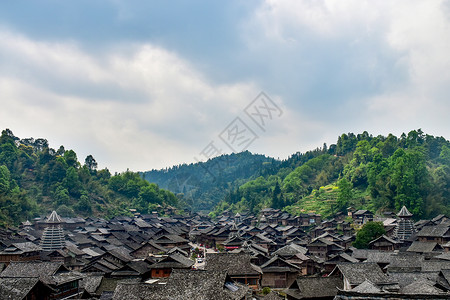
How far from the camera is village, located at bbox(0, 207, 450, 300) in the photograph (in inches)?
1228

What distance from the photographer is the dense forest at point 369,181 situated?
93438 mm

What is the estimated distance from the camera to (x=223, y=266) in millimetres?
42781

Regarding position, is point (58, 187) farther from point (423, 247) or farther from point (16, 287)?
point (423, 247)

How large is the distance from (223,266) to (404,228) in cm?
4135

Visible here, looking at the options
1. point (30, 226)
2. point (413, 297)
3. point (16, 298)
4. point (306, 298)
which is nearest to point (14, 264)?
point (16, 298)

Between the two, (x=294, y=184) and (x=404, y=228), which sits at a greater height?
(x=294, y=184)

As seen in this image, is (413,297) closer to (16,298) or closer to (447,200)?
(16,298)

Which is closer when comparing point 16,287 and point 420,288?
point 16,287

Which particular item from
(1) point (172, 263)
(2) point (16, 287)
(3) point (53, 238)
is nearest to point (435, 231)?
(1) point (172, 263)

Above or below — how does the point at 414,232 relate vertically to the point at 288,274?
above

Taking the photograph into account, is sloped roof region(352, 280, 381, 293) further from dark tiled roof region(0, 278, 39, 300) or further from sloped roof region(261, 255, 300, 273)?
dark tiled roof region(0, 278, 39, 300)

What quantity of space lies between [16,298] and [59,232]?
3648 cm

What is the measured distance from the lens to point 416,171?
9438 cm

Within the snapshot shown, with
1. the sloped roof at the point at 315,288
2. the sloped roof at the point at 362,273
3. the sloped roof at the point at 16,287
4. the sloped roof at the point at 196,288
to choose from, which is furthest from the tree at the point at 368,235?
the sloped roof at the point at 16,287
